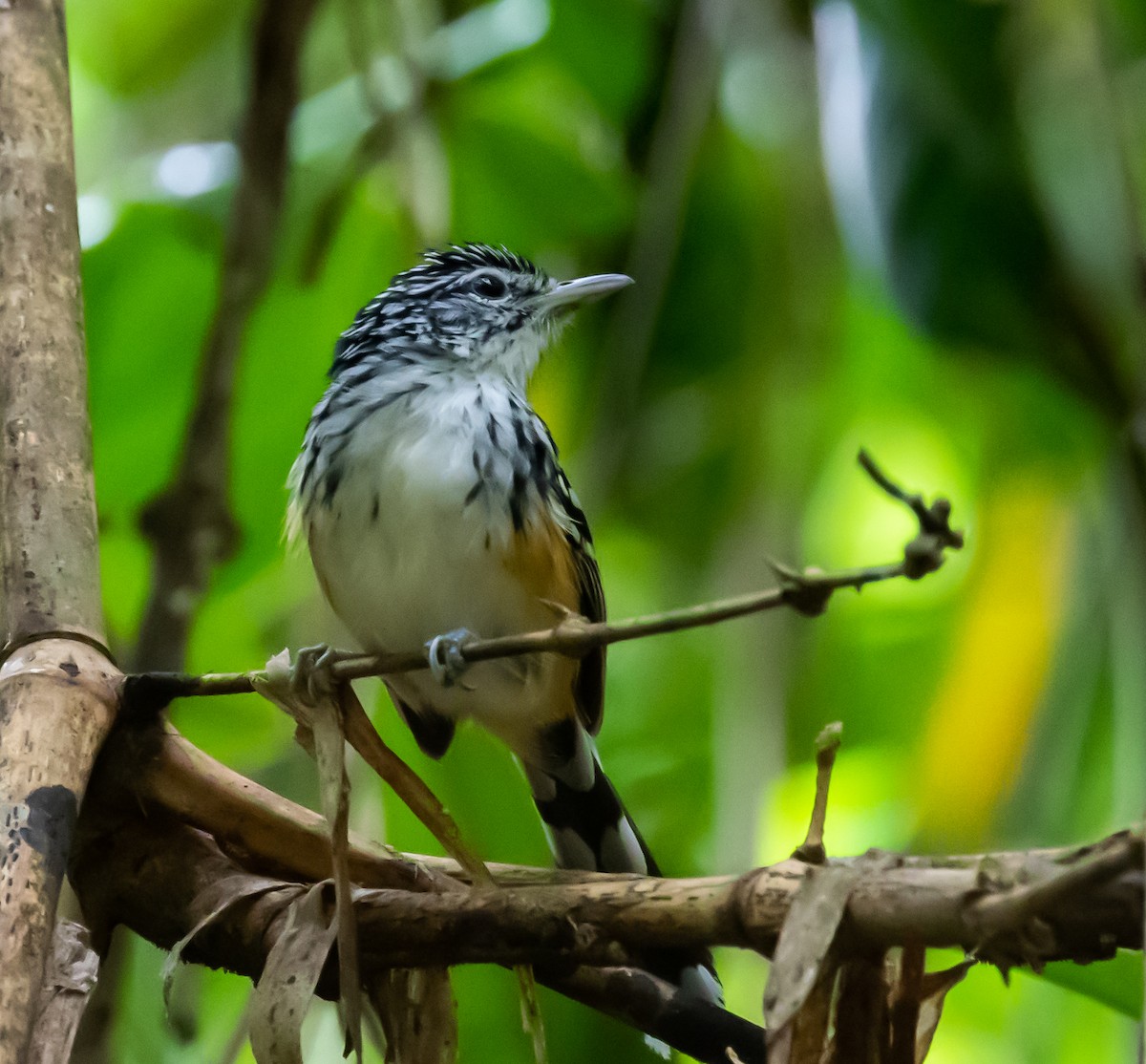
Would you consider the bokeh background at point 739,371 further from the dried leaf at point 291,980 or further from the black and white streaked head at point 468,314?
the dried leaf at point 291,980

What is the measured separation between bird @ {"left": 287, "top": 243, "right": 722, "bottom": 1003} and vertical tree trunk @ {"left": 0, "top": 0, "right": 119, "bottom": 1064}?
2.45 ft

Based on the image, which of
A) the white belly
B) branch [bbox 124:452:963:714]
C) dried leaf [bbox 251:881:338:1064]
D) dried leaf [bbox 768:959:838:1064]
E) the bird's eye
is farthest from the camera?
the bird's eye

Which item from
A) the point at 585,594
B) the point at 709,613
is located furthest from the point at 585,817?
the point at 709,613

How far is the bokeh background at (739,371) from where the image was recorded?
282 centimetres

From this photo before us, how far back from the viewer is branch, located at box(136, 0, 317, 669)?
9.91 feet

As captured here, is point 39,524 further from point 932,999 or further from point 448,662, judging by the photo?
point 932,999

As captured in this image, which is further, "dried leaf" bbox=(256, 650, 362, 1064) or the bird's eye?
the bird's eye

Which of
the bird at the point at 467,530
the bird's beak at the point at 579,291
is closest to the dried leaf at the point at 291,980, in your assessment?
the bird at the point at 467,530

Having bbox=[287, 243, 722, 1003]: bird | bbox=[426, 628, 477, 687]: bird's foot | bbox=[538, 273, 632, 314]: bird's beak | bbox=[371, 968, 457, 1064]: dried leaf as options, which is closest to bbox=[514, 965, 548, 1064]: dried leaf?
bbox=[371, 968, 457, 1064]: dried leaf

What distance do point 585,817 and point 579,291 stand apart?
1.20m

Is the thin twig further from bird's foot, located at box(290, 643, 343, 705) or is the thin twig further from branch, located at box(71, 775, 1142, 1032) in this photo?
bird's foot, located at box(290, 643, 343, 705)

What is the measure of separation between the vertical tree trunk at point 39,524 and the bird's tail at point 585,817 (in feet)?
4.53

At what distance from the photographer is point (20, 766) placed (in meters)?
1.68

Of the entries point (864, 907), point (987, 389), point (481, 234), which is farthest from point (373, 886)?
point (481, 234)
